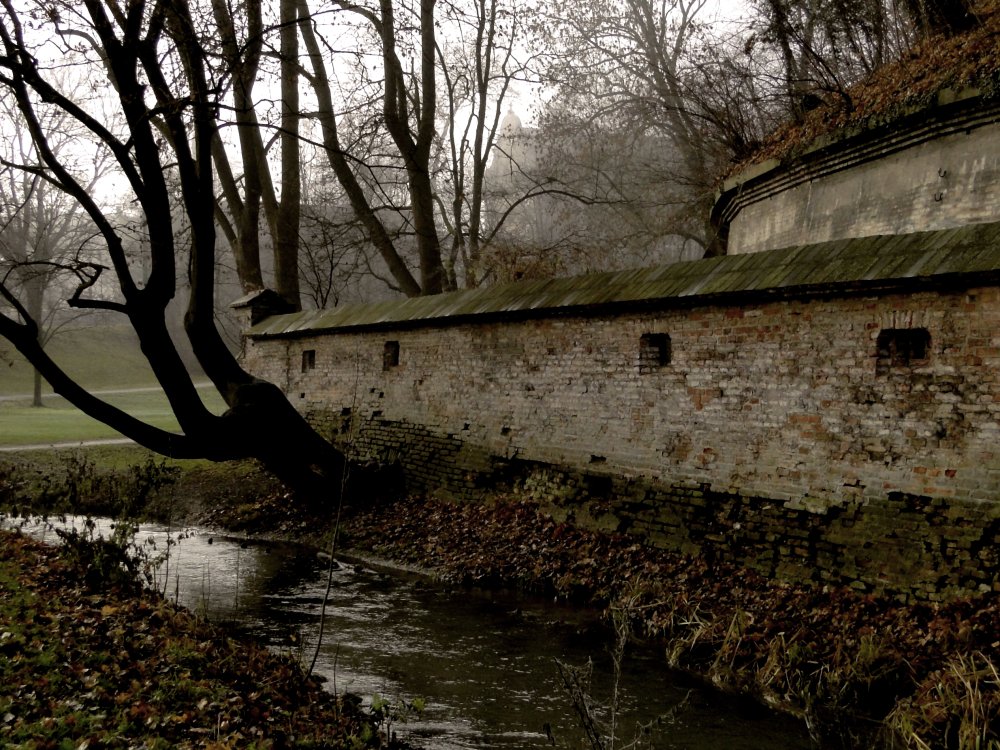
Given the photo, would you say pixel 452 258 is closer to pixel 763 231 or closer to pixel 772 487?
pixel 763 231

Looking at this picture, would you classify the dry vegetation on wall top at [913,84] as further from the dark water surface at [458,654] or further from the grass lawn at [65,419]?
the grass lawn at [65,419]

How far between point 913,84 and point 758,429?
15.5ft

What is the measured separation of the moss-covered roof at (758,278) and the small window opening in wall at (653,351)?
1.24 feet

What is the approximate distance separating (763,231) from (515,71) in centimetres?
849

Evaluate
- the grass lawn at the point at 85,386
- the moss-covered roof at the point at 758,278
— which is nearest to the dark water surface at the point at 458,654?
the moss-covered roof at the point at 758,278

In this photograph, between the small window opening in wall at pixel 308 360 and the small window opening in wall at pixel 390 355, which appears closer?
the small window opening in wall at pixel 390 355

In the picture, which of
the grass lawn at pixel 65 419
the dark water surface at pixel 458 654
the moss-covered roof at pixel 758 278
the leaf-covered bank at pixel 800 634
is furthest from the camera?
the grass lawn at pixel 65 419

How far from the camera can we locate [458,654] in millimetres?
6754

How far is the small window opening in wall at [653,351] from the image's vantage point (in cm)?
836

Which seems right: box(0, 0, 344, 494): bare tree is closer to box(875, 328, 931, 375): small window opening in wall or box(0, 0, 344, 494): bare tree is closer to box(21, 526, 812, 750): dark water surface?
box(21, 526, 812, 750): dark water surface

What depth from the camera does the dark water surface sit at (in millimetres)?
5344

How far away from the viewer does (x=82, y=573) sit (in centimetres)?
705

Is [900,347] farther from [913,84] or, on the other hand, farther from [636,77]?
[636,77]

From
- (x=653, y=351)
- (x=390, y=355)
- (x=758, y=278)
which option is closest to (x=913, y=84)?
(x=758, y=278)
